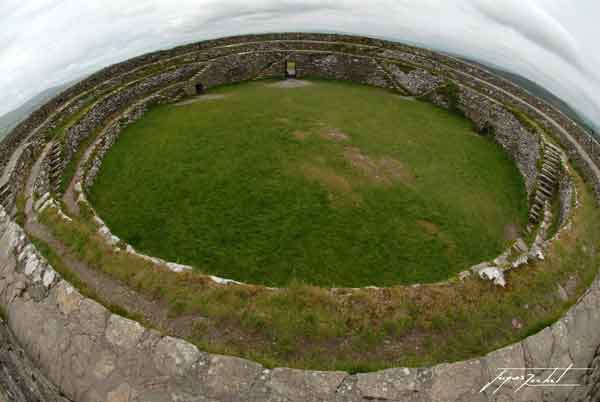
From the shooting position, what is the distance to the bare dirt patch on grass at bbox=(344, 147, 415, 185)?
15242 mm

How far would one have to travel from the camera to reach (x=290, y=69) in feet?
95.2

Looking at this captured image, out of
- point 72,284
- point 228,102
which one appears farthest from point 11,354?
point 228,102

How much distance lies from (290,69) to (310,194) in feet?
61.7

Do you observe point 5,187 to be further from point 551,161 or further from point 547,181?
point 551,161

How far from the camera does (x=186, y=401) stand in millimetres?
5461

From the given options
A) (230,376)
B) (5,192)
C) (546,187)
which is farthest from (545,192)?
(5,192)

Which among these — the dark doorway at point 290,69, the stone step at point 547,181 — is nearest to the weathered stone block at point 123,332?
the stone step at point 547,181

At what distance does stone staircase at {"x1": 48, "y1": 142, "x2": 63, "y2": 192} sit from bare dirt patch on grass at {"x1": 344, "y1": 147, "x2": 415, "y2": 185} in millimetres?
13364

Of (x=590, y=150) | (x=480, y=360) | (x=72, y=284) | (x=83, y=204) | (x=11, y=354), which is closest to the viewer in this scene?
(x=480, y=360)

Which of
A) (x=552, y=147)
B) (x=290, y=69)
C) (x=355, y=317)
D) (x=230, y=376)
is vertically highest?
(x=290, y=69)

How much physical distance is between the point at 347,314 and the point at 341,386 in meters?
1.61

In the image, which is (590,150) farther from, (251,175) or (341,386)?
(341,386)

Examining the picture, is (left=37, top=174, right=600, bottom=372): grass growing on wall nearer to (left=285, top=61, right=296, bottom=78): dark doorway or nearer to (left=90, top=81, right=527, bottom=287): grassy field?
(left=90, top=81, right=527, bottom=287): grassy field

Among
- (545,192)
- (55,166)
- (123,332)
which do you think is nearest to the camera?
(123,332)
